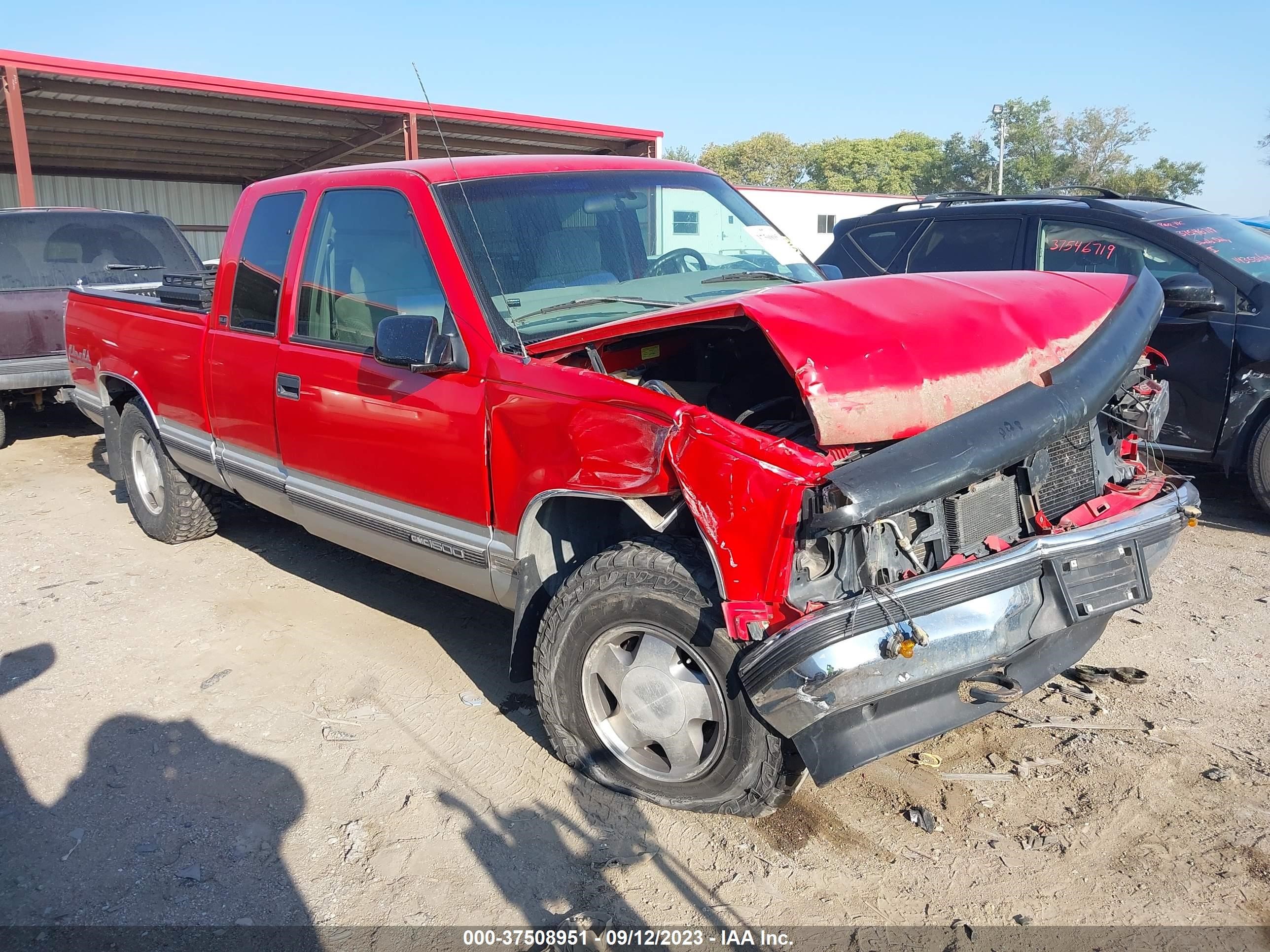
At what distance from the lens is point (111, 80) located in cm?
1166

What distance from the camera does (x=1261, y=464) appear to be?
546 centimetres

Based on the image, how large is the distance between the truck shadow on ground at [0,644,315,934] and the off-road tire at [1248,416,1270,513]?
5273 millimetres

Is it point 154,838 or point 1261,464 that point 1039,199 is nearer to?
point 1261,464

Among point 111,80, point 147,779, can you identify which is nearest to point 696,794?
point 147,779

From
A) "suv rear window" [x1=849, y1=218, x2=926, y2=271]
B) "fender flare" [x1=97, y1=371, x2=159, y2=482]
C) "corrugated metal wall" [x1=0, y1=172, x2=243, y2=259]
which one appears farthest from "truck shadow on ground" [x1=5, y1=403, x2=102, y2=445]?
"corrugated metal wall" [x1=0, y1=172, x2=243, y2=259]

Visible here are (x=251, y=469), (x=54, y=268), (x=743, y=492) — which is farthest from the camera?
(x=54, y=268)

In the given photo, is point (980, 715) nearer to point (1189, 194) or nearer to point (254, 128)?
point (254, 128)

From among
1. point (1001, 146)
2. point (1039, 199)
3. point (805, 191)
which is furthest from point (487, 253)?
point (1001, 146)

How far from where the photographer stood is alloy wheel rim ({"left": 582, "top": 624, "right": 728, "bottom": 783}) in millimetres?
2873

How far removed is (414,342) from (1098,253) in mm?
4840

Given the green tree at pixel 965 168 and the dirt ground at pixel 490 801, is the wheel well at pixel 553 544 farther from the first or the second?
the green tree at pixel 965 168

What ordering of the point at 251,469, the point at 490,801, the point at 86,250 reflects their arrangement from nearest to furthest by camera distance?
1. the point at 490,801
2. the point at 251,469
3. the point at 86,250

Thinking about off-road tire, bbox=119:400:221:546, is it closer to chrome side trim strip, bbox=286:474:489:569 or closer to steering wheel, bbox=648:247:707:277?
chrome side trim strip, bbox=286:474:489:569

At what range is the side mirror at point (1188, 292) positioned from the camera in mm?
5324
